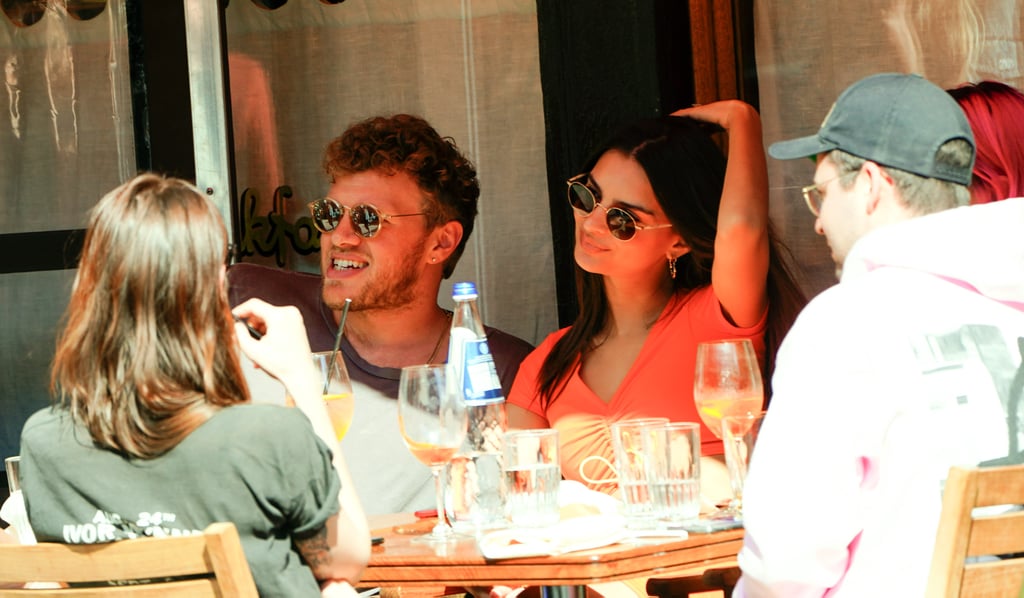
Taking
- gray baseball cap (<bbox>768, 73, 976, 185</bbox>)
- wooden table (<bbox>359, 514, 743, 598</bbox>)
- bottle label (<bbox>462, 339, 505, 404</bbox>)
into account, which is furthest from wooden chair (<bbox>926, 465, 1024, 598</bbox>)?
bottle label (<bbox>462, 339, 505, 404</bbox>)

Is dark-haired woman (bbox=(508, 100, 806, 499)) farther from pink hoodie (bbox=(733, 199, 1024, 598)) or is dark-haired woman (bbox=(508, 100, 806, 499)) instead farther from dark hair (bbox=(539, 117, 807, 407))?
pink hoodie (bbox=(733, 199, 1024, 598))

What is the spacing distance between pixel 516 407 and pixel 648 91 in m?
0.97

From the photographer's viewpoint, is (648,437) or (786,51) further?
(786,51)

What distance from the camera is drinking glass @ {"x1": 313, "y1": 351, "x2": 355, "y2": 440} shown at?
8.61 ft

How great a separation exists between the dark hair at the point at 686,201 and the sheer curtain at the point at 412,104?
2.82 feet

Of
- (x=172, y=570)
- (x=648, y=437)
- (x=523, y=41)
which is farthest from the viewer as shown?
(x=523, y=41)

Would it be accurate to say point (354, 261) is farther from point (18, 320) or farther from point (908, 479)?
point (908, 479)

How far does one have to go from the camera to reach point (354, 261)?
3.81 metres

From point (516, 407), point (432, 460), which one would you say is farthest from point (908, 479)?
point (516, 407)

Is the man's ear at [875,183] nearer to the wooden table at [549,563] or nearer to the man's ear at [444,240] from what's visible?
the wooden table at [549,563]

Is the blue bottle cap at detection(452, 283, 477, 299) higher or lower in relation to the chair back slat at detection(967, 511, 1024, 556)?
higher

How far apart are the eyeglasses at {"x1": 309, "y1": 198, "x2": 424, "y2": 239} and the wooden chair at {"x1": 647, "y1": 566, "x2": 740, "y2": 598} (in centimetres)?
155

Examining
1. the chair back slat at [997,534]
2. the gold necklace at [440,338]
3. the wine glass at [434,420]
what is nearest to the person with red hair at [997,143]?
the chair back slat at [997,534]

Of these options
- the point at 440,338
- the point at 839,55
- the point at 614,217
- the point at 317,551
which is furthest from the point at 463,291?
the point at 839,55
